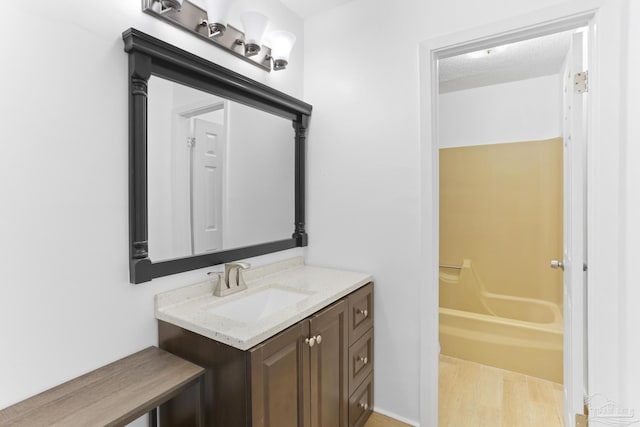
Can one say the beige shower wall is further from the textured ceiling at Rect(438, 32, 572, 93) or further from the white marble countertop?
the white marble countertop

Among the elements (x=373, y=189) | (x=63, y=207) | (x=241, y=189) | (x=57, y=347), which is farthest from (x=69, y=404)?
(x=373, y=189)

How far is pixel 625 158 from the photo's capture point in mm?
1225

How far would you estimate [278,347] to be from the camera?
112cm

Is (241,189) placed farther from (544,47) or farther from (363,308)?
(544,47)

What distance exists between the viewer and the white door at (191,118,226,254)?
1.44 meters

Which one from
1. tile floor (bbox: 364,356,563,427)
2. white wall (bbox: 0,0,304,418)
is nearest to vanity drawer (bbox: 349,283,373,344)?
tile floor (bbox: 364,356,563,427)

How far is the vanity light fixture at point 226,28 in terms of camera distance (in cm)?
128

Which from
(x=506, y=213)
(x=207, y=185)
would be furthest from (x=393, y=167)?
(x=506, y=213)

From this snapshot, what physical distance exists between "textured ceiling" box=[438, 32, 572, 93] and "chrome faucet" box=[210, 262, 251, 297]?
2100mm

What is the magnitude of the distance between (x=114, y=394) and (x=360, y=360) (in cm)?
113

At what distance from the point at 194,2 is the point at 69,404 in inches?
62.0

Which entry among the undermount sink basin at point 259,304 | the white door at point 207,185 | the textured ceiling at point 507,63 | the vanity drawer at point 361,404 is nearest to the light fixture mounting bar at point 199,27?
the white door at point 207,185

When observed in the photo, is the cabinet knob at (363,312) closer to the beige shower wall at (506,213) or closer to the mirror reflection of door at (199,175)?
the mirror reflection of door at (199,175)

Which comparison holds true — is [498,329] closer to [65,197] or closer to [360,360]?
[360,360]
